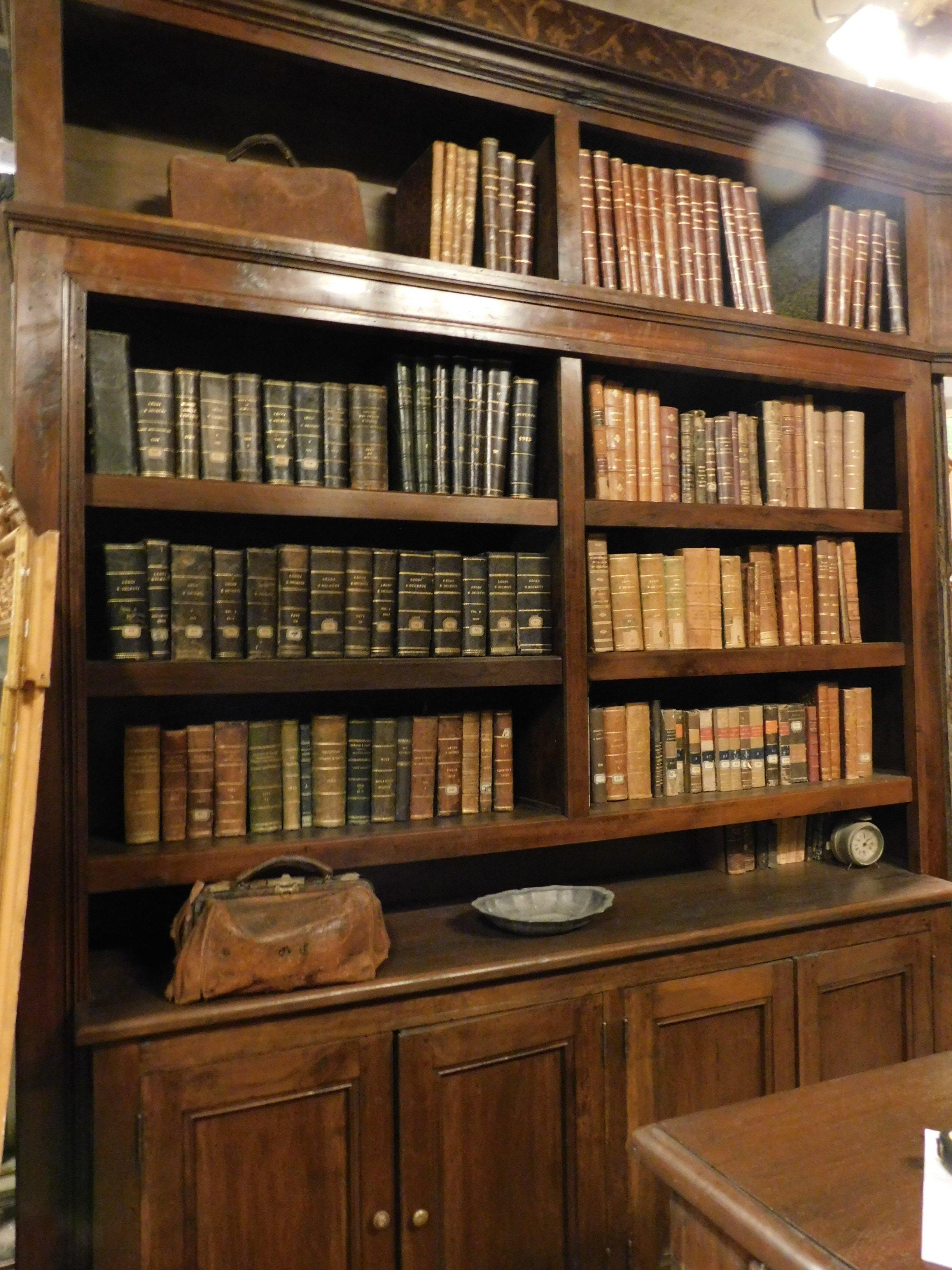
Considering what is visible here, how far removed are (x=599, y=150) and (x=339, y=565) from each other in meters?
1.18

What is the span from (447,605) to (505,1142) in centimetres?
101

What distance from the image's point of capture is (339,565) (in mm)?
1747

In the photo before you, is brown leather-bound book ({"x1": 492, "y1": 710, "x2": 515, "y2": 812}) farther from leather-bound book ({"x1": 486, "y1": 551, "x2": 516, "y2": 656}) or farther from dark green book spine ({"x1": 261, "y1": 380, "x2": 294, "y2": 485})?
dark green book spine ({"x1": 261, "y1": 380, "x2": 294, "y2": 485})

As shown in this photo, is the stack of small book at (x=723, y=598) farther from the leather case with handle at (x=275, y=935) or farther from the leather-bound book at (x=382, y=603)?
the leather case with handle at (x=275, y=935)

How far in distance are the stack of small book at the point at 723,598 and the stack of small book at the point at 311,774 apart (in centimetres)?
36

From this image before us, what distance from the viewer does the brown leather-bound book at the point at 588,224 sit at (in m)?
Answer: 1.91

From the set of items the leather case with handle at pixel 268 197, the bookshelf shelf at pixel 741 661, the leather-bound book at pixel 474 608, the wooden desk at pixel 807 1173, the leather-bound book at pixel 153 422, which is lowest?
the wooden desk at pixel 807 1173

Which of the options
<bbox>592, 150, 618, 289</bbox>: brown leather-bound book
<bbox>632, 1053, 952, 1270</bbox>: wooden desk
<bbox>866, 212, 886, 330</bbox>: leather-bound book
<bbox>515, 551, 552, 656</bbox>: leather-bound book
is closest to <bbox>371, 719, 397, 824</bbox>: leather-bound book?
<bbox>515, 551, 552, 656</bbox>: leather-bound book

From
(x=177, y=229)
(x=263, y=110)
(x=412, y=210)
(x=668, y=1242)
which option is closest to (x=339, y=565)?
(x=177, y=229)

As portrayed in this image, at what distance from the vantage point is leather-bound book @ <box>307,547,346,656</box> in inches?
68.0

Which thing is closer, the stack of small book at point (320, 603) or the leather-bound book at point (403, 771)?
the stack of small book at point (320, 603)

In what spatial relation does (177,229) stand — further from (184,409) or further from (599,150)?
(599,150)

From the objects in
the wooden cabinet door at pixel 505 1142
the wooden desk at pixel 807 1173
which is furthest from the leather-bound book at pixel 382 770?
the wooden desk at pixel 807 1173

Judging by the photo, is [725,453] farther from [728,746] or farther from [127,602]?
[127,602]
